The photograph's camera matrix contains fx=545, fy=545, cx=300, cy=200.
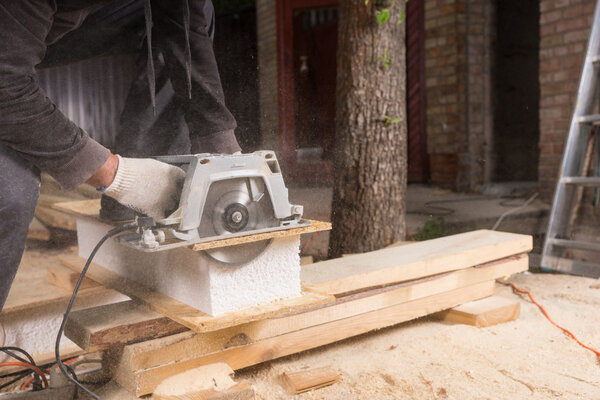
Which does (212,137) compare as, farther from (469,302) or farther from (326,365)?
(469,302)

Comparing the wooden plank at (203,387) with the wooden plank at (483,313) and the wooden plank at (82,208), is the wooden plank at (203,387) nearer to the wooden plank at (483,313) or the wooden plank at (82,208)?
the wooden plank at (82,208)

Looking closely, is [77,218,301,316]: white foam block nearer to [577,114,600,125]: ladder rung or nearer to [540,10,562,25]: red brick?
[577,114,600,125]: ladder rung

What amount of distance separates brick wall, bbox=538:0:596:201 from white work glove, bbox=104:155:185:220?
319 centimetres

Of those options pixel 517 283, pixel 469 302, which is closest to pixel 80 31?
pixel 469 302

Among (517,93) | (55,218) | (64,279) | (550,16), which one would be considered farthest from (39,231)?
(517,93)

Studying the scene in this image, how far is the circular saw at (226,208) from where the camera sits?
1.25 meters

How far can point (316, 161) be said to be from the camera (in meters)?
2.51

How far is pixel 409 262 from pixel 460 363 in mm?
364

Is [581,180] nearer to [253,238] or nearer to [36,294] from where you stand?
[253,238]

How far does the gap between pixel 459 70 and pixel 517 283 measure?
9.62 ft

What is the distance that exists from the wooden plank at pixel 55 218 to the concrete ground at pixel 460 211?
1168 mm

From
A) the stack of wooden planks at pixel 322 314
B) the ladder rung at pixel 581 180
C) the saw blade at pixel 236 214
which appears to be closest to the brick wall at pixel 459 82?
the ladder rung at pixel 581 180

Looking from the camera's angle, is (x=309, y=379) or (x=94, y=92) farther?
(x=94, y=92)

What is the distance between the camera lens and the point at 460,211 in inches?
156
